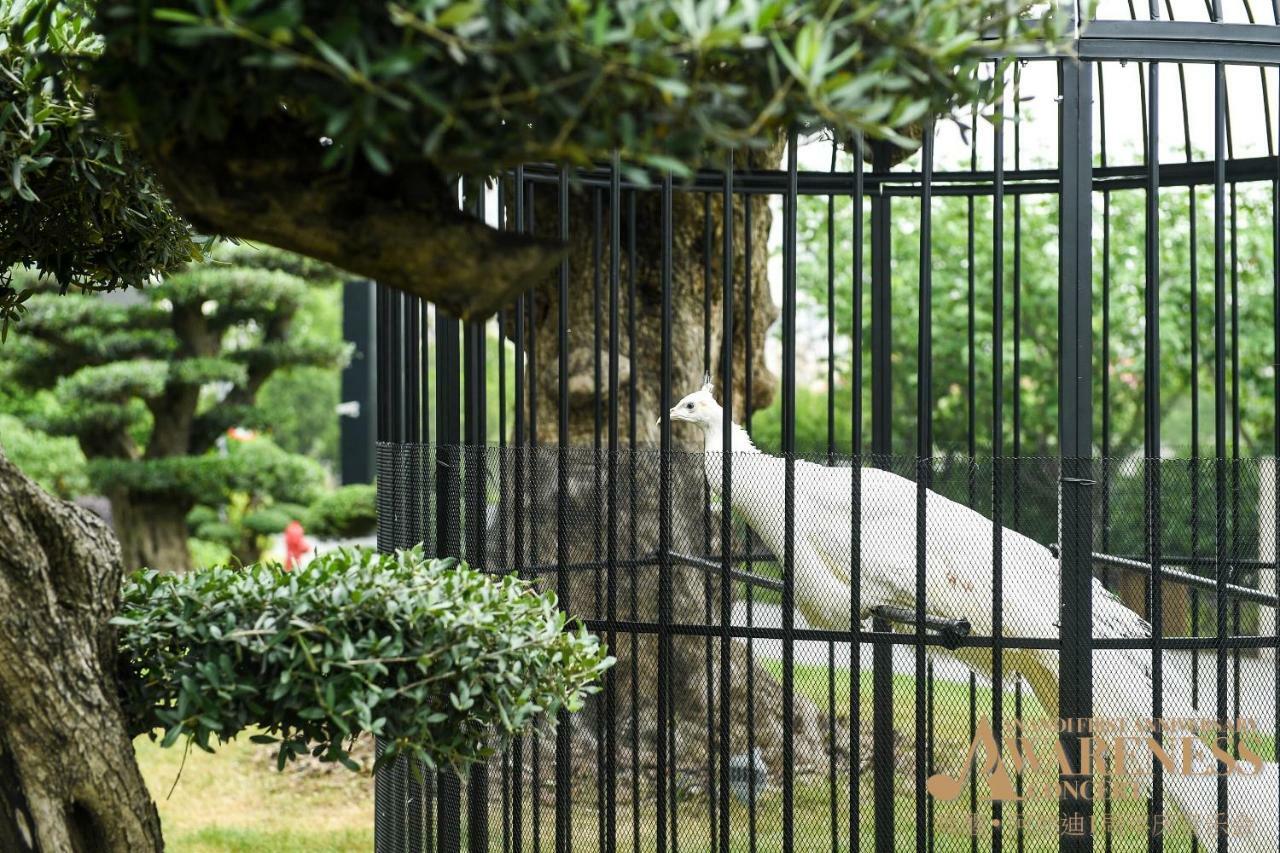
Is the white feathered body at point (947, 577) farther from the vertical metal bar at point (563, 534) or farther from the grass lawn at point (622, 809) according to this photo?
the vertical metal bar at point (563, 534)

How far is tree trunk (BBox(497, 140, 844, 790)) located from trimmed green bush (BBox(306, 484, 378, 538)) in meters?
5.03

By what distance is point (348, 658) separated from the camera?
6.46 feet

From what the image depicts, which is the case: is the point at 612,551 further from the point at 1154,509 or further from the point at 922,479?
the point at 1154,509

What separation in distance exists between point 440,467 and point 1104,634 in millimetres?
1536

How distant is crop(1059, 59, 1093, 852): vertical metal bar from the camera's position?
266cm

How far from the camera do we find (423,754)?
203 centimetres

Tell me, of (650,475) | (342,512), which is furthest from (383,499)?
(342,512)

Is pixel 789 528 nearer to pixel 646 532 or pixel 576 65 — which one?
pixel 646 532

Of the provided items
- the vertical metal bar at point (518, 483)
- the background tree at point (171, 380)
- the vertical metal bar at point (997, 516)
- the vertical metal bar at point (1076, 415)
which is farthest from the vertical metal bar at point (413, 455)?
the background tree at point (171, 380)

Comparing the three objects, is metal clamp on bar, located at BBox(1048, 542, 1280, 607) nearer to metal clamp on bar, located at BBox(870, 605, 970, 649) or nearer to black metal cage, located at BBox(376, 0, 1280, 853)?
black metal cage, located at BBox(376, 0, 1280, 853)

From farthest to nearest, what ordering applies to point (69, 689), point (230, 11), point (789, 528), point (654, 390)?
1. point (654, 390)
2. point (789, 528)
3. point (69, 689)
4. point (230, 11)

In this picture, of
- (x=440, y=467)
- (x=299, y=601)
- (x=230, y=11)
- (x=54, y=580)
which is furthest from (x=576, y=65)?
(x=440, y=467)

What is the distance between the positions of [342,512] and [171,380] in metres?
1.68

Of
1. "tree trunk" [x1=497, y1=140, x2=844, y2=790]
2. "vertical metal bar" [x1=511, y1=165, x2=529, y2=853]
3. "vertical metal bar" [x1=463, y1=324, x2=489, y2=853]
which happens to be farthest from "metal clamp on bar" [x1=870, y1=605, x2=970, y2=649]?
"vertical metal bar" [x1=463, y1=324, x2=489, y2=853]
